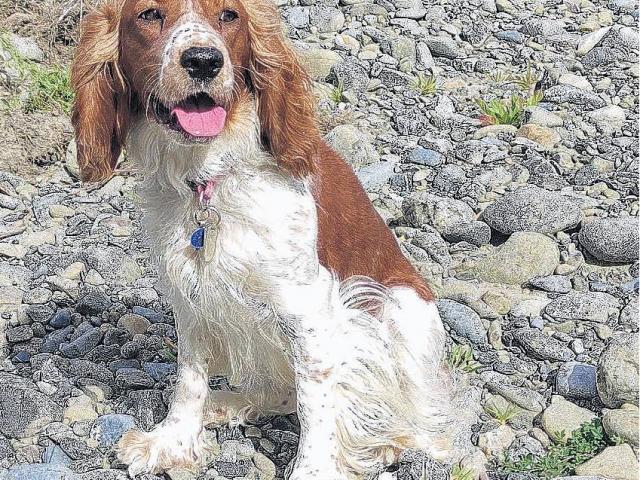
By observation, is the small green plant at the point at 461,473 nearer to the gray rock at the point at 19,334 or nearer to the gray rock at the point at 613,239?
the gray rock at the point at 613,239

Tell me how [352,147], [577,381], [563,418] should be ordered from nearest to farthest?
1. [563,418]
2. [577,381]
3. [352,147]

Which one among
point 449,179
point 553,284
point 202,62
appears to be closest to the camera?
point 202,62

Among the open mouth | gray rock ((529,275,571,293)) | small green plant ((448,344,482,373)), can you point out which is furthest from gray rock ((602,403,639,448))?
the open mouth

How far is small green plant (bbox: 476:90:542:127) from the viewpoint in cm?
751

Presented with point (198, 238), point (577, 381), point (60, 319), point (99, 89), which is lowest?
point (60, 319)

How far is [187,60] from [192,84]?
0.27 ft

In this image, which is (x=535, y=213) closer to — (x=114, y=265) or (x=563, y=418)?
(x=563, y=418)

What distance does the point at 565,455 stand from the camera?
14.3ft

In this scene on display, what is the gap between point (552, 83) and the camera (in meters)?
8.07

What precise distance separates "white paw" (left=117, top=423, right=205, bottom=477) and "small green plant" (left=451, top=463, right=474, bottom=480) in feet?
3.43

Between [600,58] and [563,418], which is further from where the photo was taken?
[600,58]

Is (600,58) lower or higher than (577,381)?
lower

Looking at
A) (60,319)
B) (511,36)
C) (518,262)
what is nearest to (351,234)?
(518,262)

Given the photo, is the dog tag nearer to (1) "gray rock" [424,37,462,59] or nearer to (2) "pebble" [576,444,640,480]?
(2) "pebble" [576,444,640,480]
